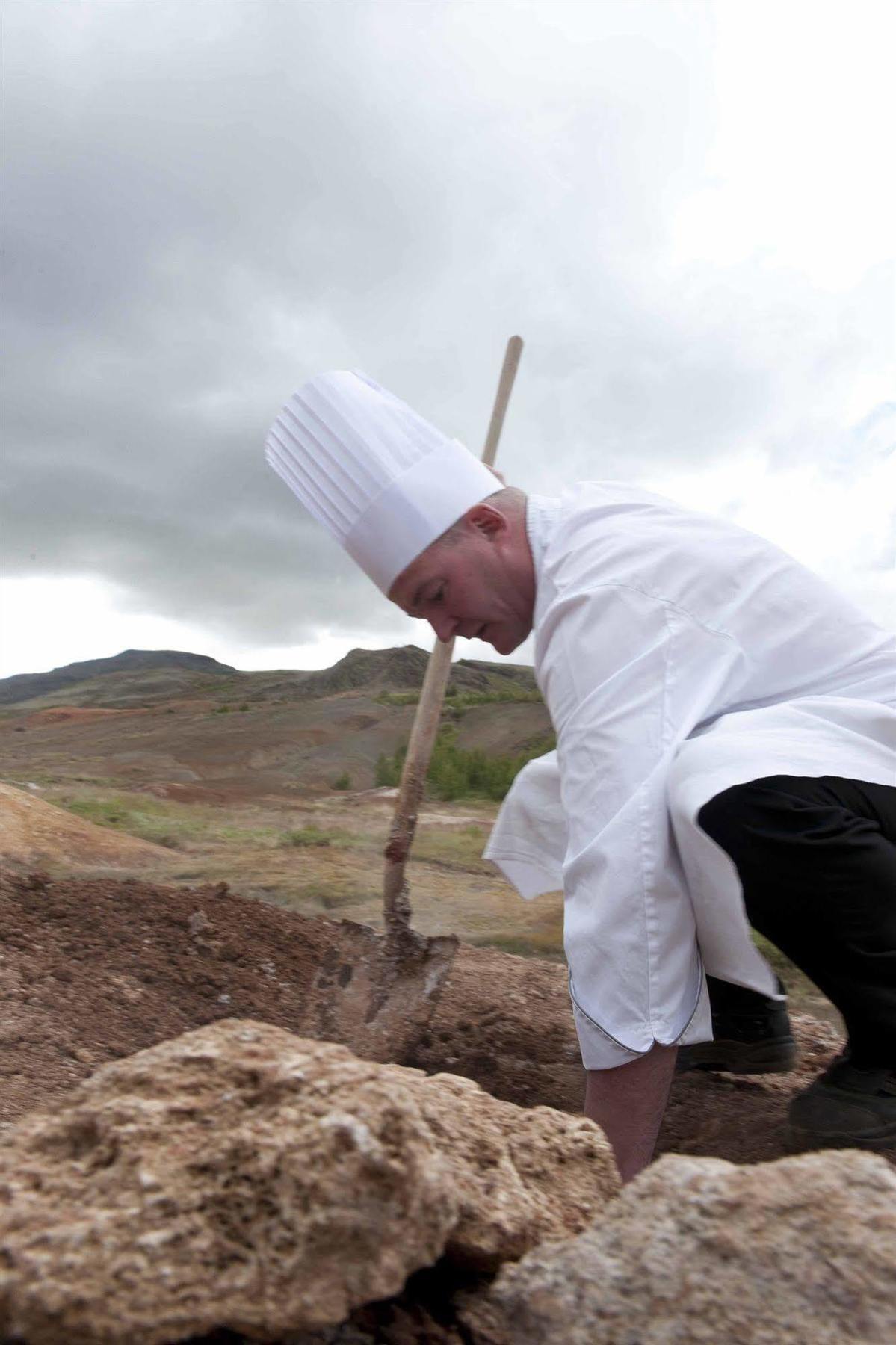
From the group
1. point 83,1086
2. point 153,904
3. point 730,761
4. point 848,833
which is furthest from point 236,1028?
point 153,904

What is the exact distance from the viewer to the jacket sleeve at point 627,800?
1.87 metres

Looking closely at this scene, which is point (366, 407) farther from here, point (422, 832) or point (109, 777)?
point (109, 777)

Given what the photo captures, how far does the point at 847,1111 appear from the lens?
1959 millimetres

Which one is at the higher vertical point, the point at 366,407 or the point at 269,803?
the point at 366,407

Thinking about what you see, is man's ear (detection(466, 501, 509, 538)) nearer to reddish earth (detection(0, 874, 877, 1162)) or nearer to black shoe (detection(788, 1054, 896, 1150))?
black shoe (detection(788, 1054, 896, 1150))

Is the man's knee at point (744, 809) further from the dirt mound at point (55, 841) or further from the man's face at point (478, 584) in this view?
the dirt mound at point (55, 841)

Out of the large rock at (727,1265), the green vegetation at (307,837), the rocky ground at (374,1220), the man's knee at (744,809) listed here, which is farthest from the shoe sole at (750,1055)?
the green vegetation at (307,837)

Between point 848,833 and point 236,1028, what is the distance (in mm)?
1130

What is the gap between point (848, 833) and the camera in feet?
6.01

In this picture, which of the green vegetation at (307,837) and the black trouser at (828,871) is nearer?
the black trouser at (828,871)

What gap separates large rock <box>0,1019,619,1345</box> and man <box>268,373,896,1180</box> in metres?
0.76

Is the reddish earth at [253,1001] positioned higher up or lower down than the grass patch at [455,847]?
lower down

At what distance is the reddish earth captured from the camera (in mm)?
2531

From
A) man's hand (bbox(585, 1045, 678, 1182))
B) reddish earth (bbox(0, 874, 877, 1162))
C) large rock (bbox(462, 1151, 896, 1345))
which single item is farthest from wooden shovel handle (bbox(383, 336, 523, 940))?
large rock (bbox(462, 1151, 896, 1345))
